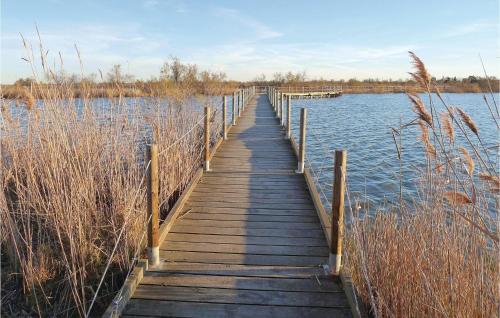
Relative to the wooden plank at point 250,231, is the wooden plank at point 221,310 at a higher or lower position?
lower

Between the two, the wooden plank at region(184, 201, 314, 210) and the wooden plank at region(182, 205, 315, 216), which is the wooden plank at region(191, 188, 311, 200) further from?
the wooden plank at region(182, 205, 315, 216)

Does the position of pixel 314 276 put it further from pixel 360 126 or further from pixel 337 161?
pixel 360 126

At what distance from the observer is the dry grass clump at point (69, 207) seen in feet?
9.08

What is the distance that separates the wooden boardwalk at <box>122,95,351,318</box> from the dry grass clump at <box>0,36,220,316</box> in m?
0.42

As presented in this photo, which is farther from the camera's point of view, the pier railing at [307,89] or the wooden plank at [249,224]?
the pier railing at [307,89]

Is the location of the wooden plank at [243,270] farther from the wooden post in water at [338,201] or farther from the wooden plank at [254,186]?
the wooden plank at [254,186]

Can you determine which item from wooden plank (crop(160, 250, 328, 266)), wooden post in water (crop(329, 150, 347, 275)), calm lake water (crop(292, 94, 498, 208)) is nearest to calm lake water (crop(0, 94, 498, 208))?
calm lake water (crop(292, 94, 498, 208))

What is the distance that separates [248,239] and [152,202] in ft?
3.68

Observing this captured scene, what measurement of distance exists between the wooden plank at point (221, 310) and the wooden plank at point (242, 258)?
587 mm

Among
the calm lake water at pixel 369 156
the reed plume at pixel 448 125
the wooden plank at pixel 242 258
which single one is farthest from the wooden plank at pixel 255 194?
the reed plume at pixel 448 125

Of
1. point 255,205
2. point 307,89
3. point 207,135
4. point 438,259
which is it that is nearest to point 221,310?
point 438,259

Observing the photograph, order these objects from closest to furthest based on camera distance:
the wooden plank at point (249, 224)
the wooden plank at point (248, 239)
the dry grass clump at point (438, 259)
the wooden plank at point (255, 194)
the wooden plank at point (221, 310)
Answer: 1. the dry grass clump at point (438, 259)
2. the wooden plank at point (221, 310)
3. the wooden plank at point (248, 239)
4. the wooden plank at point (249, 224)
5. the wooden plank at point (255, 194)

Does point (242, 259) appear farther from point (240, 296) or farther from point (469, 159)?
point (469, 159)

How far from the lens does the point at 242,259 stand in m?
3.13
